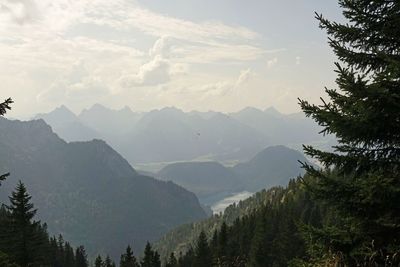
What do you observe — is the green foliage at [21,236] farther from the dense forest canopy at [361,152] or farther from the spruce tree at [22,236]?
the dense forest canopy at [361,152]

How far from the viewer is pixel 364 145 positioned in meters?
10.2

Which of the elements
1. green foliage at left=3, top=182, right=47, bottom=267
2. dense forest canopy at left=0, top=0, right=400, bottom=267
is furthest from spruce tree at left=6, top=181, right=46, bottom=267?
dense forest canopy at left=0, top=0, right=400, bottom=267

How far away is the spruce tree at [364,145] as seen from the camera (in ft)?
30.2

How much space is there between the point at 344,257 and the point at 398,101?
3778 mm

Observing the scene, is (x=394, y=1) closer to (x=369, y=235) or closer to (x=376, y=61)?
(x=376, y=61)

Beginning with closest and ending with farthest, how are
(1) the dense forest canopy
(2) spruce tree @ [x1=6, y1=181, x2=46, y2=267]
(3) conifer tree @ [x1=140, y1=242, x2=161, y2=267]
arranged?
(1) the dense forest canopy
(2) spruce tree @ [x1=6, y1=181, x2=46, y2=267]
(3) conifer tree @ [x1=140, y1=242, x2=161, y2=267]

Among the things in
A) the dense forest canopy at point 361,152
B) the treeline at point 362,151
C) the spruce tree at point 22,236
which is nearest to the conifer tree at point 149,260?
the spruce tree at point 22,236

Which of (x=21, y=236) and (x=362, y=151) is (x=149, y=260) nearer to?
(x=21, y=236)

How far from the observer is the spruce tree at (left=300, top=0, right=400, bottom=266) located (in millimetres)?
9219

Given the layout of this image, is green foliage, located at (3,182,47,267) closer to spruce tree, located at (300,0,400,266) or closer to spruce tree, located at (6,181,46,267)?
spruce tree, located at (6,181,46,267)

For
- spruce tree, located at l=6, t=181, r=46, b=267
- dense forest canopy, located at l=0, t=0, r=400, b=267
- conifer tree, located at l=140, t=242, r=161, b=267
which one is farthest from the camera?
conifer tree, located at l=140, t=242, r=161, b=267

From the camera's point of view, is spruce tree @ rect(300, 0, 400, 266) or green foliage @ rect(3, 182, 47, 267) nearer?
spruce tree @ rect(300, 0, 400, 266)

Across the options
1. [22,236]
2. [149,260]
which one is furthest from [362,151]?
[149,260]

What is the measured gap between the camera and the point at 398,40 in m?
10.5
